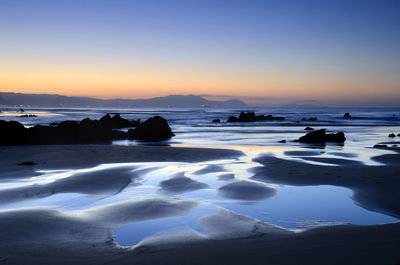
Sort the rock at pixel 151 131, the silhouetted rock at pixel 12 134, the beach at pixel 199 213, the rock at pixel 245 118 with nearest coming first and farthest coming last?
the beach at pixel 199 213 < the silhouetted rock at pixel 12 134 < the rock at pixel 151 131 < the rock at pixel 245 118

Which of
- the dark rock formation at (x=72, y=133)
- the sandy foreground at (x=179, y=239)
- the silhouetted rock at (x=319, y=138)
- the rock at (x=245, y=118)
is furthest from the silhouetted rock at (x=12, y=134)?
the rock at (x=245, y=118)

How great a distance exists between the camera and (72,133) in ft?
64.6

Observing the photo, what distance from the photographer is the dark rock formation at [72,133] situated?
1777 centimetres

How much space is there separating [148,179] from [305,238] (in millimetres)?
5119

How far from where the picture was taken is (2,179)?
8.41 meters

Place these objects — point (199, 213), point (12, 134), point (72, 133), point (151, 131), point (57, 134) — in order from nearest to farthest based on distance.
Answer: point (199, 213) → point (12, 134) → point (57, 134) → point (72, 133) → point (151, 131)

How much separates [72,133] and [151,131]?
17.7 feet

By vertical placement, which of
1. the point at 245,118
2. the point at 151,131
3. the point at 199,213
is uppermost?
the point at 245,118

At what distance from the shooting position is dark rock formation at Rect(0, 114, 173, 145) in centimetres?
1777

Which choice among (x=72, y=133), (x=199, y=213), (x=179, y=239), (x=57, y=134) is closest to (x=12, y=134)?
(x=57, y=134)

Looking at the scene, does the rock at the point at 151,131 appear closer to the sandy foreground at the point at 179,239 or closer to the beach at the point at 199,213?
the beach at the point at 199,213

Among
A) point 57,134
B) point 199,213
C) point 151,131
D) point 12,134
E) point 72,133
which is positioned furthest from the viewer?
point 151,131

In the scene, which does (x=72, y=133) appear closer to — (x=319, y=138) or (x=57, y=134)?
(x=57, y=134)

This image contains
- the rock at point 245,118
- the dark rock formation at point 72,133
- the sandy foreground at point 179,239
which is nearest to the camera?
the sandy foreground at point 179,239
